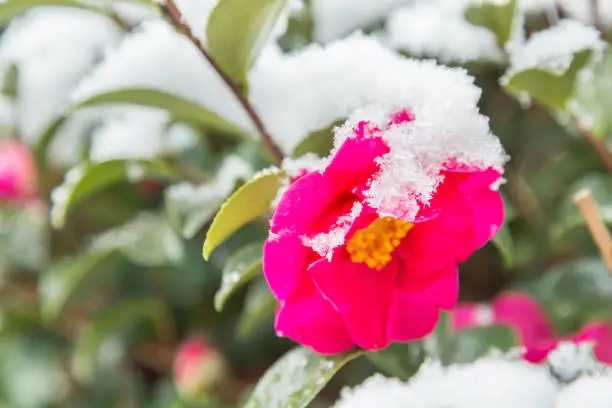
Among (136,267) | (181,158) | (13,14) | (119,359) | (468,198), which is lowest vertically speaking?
(119,359)

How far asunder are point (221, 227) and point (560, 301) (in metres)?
0.50

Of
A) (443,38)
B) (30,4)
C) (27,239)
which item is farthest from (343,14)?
(27,239)

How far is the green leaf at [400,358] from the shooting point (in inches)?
25.2

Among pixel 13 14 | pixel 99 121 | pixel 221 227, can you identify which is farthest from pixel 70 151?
pixel 221 227

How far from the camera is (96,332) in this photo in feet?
3.28

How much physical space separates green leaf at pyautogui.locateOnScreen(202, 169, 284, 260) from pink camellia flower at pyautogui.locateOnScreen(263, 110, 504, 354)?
4 cm

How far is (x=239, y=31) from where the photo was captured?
595 mm

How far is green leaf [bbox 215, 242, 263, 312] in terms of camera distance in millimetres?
585

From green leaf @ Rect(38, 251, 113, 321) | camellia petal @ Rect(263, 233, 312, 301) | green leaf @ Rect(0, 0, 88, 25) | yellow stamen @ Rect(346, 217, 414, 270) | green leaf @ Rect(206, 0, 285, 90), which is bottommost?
green leaf @ Rect(38, 251, 113, 321)

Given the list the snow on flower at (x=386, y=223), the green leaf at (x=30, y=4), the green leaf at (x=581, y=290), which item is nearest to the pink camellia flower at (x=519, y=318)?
the green leaf at (x=581, y=290)

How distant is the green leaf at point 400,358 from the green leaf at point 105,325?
47 centimetres

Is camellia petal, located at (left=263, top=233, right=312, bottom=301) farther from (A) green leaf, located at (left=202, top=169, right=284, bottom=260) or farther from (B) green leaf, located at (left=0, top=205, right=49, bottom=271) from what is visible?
(B) green leaf, located at (left=0, top=205, right=49, bottom=271)

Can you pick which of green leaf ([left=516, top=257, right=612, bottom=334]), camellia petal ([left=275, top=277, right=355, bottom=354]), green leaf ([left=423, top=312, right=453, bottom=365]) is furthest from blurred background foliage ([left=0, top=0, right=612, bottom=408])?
camellia petal ([left=275, top=277, right=355, bottom=354])

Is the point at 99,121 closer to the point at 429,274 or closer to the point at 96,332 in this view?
the point at 96,332
